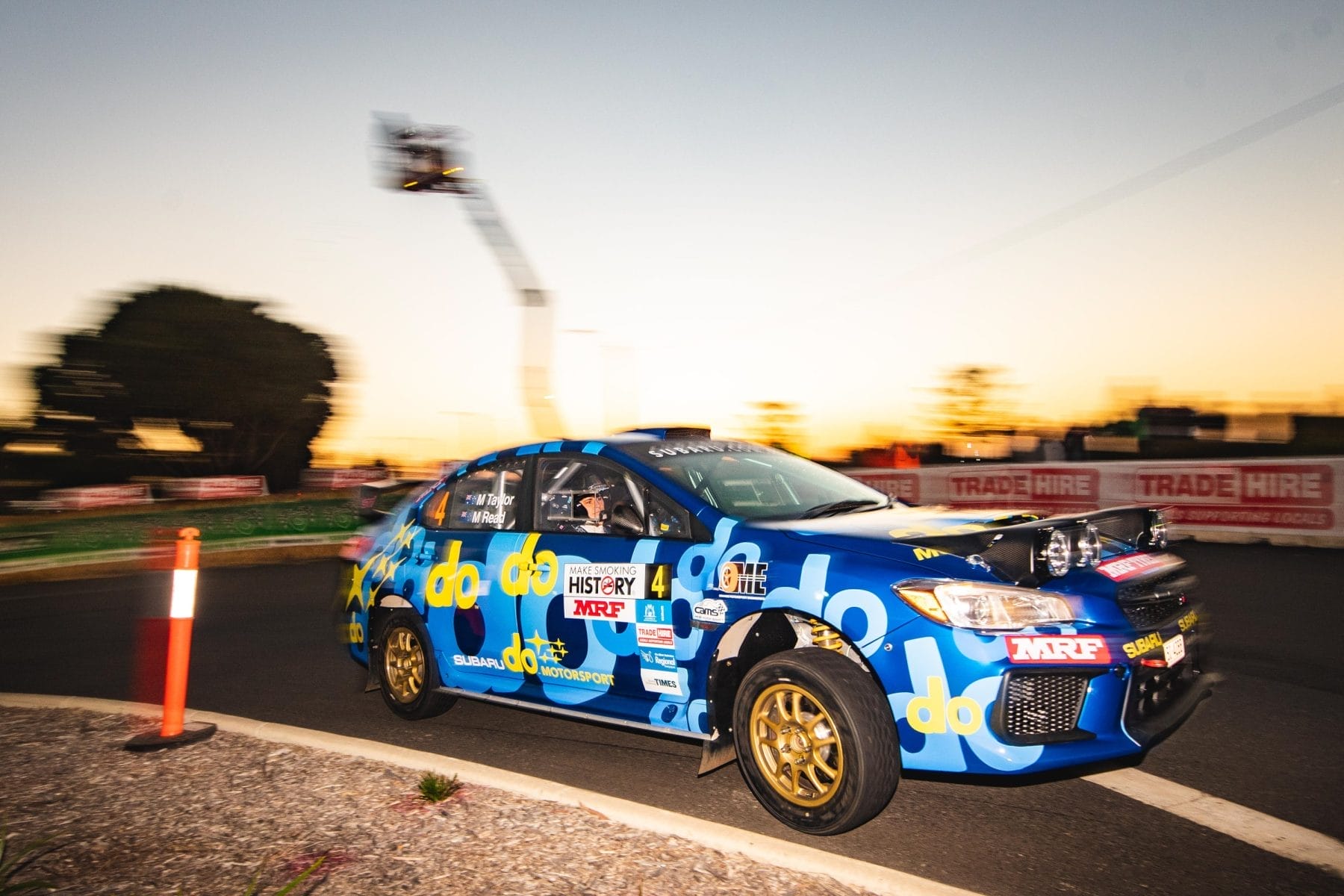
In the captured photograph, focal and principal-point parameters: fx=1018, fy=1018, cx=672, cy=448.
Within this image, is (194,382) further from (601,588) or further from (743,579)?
(743,579)

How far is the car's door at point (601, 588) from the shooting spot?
4.48 m

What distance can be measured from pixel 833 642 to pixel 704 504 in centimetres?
85

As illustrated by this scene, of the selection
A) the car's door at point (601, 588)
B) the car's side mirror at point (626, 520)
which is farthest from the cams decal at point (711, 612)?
the car's side mirror at point (626, 520)

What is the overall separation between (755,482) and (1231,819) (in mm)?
2477

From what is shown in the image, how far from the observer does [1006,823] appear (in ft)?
13.4

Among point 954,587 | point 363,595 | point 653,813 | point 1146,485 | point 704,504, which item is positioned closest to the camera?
point 954,587

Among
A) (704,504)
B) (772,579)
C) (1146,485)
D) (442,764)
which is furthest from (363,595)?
(1146,485)

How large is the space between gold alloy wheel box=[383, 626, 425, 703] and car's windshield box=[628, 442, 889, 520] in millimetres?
1824

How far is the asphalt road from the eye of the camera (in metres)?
3.62

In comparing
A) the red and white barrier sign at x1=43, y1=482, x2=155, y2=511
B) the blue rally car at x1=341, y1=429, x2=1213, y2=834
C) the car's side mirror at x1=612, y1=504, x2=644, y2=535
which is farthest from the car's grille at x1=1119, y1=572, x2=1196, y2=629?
the red and white barrier sign at x1=43, y1=482, x2=155, y2=511

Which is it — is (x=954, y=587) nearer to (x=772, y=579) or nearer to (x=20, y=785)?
(x=772, y=579)

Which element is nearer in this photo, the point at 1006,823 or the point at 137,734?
the point at 1006,823

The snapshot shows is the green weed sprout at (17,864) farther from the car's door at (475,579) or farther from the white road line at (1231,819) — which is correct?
the white road line at (1231,819)

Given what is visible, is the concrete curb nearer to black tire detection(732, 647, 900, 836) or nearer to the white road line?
black tire detection(732, 647, 900, 836)
